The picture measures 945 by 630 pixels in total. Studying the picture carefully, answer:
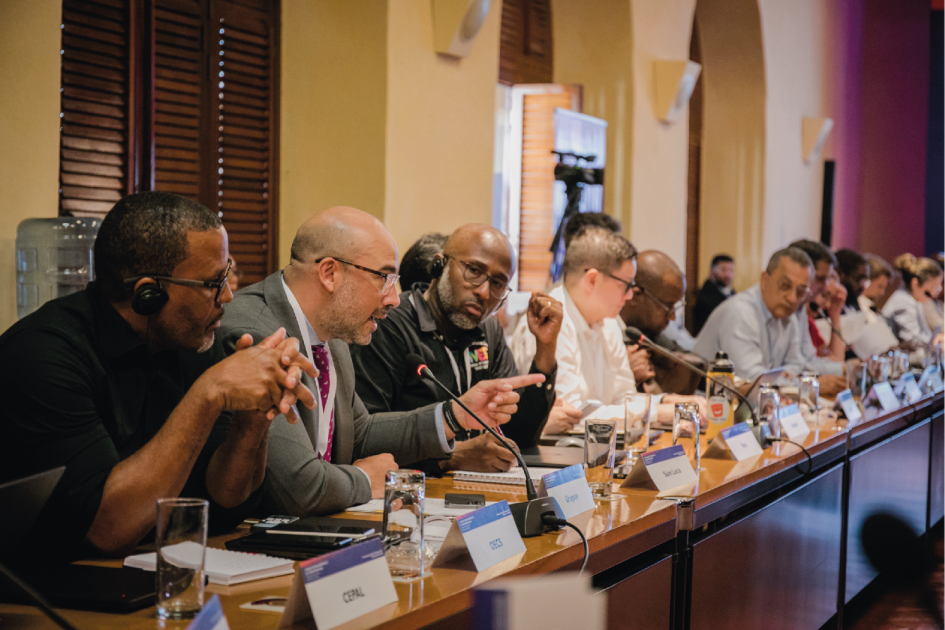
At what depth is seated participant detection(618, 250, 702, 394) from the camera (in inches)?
161

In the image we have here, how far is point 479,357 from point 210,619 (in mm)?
1922

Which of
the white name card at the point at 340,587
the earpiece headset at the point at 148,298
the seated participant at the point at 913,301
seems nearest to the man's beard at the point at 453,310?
the earpiece headset at the point at 148,298

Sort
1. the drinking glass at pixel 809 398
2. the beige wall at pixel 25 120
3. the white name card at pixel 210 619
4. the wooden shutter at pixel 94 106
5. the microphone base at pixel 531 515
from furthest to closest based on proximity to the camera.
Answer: the wooden shutter at pixel 94 106 < the drinking glass at pixel 809 398 < the beige wall at pixel 25 120 < the microphone base at pixel 531 515 < the white name card at pixel 210 619

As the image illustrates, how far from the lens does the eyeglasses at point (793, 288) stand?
4.62m

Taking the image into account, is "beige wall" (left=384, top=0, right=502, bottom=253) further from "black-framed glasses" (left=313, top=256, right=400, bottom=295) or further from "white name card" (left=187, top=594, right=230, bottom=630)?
"white name card" (left=187, top=594, right=230, bottom=630)

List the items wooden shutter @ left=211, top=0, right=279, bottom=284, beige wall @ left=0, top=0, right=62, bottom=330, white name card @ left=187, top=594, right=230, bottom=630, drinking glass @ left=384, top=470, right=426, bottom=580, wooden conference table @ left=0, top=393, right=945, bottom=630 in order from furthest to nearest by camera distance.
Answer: wooden shutter @ left=211, top=0, right=279, bottom=284 < beige wall @ left=0, top=0, right=62, bottom=330 < drinking glass @ left=384, top=470, right=426, bottom=580 < wooden conference table @ left=0, top=393, right=945, bottom=630 < white name card @ left=187, top=594, right=230, bottom=630

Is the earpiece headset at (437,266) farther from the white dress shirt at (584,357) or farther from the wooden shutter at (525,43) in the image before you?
the wooden shutter at (525,43)

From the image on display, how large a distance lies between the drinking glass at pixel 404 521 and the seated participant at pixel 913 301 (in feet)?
16.5

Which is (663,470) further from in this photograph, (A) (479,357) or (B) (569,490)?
(A) (479,357)

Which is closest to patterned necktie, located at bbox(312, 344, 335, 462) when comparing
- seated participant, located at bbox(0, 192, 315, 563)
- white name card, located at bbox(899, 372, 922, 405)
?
seated participant, located at bbox(0, 192, 315, 563)

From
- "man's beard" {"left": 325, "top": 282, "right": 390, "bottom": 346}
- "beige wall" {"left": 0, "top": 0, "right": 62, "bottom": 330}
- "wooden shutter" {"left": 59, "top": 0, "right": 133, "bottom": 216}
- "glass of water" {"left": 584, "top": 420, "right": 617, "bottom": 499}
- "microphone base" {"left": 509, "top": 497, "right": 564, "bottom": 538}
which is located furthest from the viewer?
"wooden shutter" {"left": 59, "top": 0, "right": 133, "bottom": 216}

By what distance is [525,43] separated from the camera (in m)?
5.87

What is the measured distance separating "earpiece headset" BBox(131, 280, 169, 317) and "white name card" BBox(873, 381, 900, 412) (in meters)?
2.78

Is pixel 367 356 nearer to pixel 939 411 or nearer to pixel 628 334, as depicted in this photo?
pixel 628 334
